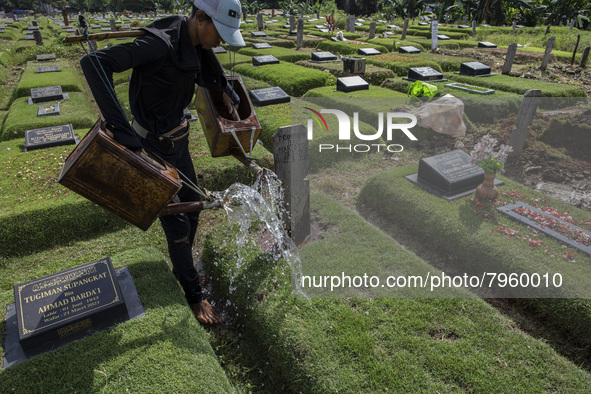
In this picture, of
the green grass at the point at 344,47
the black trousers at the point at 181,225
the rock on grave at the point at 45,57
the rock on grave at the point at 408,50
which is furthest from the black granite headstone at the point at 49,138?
the rock on grave at the point at 408,50

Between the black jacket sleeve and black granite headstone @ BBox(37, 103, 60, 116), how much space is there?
7.17 meters

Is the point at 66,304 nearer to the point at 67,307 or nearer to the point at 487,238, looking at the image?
the point at 67,307

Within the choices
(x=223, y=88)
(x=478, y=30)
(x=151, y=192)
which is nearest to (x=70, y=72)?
(x=223, y=88)

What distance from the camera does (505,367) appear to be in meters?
2.98

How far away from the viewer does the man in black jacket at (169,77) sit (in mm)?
2178

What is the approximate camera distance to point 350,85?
10.2 metres

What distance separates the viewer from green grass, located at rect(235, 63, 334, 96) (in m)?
Answer: 10.9

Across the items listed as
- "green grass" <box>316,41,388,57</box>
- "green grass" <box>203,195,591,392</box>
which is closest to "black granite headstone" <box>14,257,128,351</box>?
"green grass" <box>203,195,591,392</box>

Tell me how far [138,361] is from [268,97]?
23.5 ft

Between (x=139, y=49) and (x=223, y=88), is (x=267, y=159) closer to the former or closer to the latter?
(x=223, y=88)

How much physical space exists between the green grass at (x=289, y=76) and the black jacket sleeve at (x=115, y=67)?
28.4 ft

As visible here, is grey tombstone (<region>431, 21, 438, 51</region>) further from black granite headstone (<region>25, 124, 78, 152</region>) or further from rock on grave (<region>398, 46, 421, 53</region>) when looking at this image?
black granite headstone (<region>25, 124, 78, 152</region>)

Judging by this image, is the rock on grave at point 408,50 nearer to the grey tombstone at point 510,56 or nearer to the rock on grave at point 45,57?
the grey tombstone at point 510,56

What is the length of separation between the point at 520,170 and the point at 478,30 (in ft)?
72.4
